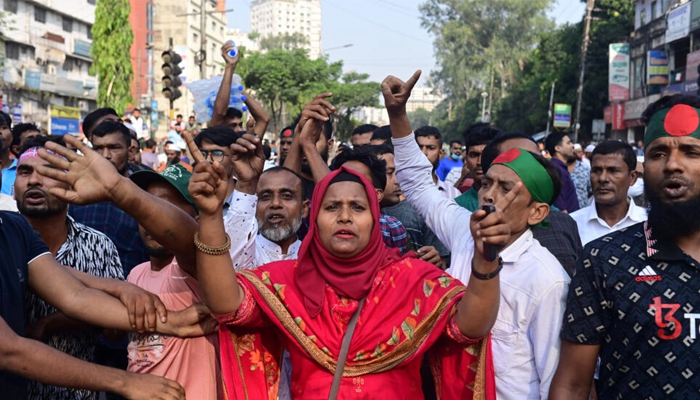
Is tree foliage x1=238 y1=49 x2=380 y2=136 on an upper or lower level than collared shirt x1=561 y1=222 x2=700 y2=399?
upper

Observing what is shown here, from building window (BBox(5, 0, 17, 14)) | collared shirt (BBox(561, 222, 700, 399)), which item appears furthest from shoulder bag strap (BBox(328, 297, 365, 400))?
building window (BBox(5, 0, 17, 14))

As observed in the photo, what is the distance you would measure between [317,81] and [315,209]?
4248 cm

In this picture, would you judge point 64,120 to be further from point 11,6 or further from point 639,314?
point 639,314

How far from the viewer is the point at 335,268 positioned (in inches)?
115

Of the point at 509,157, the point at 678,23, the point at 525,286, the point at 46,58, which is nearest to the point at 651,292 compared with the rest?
the point at 525,286

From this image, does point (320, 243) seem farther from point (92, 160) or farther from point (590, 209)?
point (590, 209)

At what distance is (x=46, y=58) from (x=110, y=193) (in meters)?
46.7

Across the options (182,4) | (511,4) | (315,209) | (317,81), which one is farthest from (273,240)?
(182,4)

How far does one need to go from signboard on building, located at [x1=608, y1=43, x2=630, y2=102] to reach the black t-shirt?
3762 cm

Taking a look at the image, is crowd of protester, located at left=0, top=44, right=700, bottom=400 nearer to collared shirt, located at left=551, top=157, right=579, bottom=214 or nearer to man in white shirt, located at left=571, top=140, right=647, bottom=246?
man in white shirt, located at left=571, top=140, right=647, bottom=246

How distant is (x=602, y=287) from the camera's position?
2.56 m

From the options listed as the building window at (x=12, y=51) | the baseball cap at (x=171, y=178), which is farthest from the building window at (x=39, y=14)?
the baseball cap at (x=171, y=178)

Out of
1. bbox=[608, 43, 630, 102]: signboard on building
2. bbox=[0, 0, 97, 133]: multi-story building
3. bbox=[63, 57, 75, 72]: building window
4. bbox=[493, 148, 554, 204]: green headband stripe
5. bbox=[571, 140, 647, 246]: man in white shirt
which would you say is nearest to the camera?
bbox=[493, 148, 554, 204]: green headband stripe

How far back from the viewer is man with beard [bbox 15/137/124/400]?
10.1 feet
